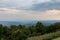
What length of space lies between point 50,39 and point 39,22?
13004 millimetres

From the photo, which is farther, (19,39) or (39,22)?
(39,22)

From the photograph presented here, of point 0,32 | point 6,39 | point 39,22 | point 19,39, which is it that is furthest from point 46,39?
point 0,32

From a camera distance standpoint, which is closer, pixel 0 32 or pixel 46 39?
pixel 46 39

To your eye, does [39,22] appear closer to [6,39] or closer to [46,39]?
[6,39]

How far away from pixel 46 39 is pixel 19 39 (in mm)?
5583

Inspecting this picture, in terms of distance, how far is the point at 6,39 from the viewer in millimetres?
15938

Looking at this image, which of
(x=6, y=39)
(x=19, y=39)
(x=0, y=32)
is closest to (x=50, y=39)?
(x=19, y=39)

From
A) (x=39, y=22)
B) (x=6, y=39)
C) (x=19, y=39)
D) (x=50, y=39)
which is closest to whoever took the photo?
(x=50, y=39)

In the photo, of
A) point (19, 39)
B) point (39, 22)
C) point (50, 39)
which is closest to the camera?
point (50, 39)

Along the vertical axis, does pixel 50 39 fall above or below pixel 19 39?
above

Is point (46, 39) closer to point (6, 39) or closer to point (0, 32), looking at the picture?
point (6, 39)

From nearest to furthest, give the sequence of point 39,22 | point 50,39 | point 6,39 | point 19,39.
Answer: point 50,39
point 19,39
point 6,39
point 39,22

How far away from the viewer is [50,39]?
6.21m

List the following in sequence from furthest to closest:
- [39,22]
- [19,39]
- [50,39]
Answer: [39,22] < [19,39] < [50,39]
